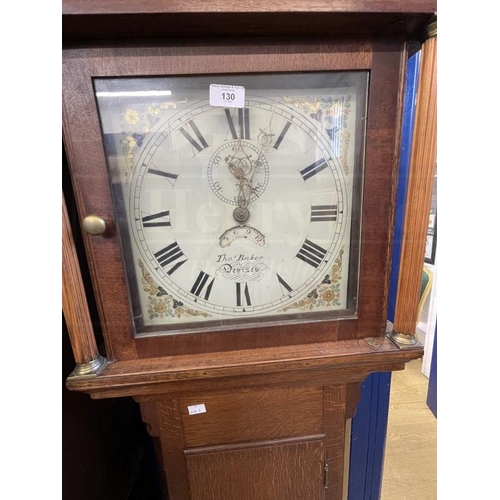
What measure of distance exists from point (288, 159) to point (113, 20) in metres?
0.34

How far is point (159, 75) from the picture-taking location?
55cm

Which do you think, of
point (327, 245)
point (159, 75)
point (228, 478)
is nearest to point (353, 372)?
point (327, 245)

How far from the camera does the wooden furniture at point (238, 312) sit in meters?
0.52

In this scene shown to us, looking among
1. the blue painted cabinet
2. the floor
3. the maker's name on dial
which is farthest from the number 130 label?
the floor

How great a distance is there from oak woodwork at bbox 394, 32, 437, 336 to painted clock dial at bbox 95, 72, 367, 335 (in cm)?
9

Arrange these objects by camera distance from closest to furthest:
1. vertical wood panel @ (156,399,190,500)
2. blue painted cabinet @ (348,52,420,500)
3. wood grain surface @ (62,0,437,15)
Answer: wood grain surface @ (62,0,437,15), vertical wood panel @ (156,399,190,500), blue painted cabinet @ (348,52,420,500)

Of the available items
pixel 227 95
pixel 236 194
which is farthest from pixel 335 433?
pixel 227 95

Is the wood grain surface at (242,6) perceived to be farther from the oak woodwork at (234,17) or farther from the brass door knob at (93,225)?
the brass door knob at (93,225)

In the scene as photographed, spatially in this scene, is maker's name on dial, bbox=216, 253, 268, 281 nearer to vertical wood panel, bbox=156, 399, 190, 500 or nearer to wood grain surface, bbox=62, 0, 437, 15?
vertical wood panel, bbox=156, 399, 190, 500

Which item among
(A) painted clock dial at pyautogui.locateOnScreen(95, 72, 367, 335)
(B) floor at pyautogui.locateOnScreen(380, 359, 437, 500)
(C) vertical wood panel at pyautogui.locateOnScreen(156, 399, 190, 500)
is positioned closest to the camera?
(A) painted clock dial at pyautogui.locateOnScreen(95, 72, 367, 335)

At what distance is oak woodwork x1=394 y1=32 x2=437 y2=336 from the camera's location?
54 cm

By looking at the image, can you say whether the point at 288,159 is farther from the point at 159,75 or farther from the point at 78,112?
the point at 78,112

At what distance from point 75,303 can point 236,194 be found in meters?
0.35

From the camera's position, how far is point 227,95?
1.86 ft
